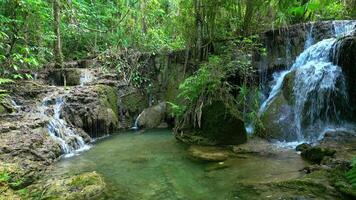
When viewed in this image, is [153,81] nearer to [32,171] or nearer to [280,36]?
[280,36]

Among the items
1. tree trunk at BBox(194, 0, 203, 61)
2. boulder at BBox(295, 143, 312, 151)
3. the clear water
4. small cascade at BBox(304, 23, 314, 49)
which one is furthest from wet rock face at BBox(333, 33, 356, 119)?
tree trunk at BBox(194, 0, 203, 61)

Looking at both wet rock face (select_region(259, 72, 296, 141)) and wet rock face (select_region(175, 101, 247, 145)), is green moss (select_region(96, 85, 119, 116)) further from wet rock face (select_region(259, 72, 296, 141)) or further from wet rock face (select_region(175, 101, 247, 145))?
wet rock face (select_region(259, 72, 296, 141))

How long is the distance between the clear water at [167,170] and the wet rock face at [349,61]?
263cm

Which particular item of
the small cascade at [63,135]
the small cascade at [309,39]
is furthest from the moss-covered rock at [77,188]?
the small cascade at [309,39]

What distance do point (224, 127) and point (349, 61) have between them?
139 inches

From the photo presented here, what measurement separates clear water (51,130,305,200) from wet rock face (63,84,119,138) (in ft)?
4.50

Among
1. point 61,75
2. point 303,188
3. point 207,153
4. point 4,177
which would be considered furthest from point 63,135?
point 303,188

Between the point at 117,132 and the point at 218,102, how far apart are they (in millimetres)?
3572

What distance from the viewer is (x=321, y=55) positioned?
8914mm

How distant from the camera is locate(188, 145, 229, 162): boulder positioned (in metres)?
6.57

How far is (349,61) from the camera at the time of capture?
8.22 metres

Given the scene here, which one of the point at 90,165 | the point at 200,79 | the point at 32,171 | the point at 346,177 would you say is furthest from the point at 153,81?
the point at 346,177

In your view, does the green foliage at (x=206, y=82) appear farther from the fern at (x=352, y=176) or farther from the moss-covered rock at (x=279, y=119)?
the fern at (x=352, y=176)

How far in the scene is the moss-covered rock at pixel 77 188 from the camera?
4723mm
